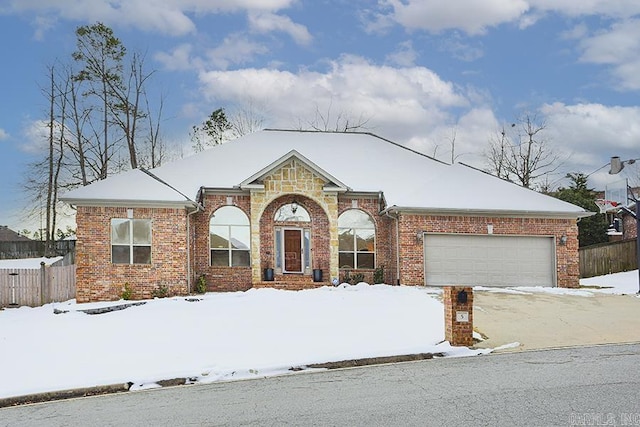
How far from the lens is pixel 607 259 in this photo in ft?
100

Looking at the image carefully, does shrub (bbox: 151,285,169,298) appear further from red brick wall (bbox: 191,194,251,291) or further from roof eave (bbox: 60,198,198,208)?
roof eave (bbox: 60,198,198,208)

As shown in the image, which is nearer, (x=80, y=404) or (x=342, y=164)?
(x=80, y=404)

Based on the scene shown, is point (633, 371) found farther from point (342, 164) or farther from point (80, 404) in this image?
point (342, 164)

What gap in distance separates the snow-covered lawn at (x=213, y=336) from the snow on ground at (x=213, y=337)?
0.8 inches

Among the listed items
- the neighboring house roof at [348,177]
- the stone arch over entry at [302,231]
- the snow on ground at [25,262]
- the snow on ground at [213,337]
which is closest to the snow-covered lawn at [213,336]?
the snow on ground at [213,337]

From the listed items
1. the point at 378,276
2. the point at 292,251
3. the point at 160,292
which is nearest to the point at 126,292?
the point at 160,292

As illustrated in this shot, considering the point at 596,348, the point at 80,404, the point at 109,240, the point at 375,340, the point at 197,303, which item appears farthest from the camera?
the point at 109,240

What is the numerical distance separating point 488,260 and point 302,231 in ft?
23.0

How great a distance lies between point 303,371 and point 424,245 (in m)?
12.8

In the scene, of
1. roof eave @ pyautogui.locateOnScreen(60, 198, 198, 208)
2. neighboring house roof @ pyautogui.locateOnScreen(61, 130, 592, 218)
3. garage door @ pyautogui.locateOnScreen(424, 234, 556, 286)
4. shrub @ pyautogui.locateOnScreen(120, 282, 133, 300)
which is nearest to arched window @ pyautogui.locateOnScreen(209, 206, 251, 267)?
neighboring house roof @ pyautogui.locateOnScreen(61, 130, 592, 218)

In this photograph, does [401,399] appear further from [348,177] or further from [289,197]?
[348,177]

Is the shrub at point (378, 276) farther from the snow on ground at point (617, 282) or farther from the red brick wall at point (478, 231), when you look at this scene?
the snow on ground at point (617, 282)

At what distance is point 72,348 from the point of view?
12414 millimetres

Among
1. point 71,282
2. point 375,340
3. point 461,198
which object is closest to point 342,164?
point 461,198
